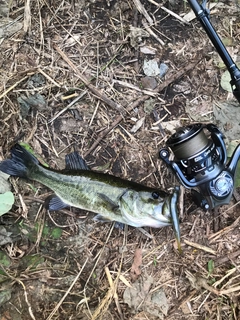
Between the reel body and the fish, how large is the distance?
0.58ft

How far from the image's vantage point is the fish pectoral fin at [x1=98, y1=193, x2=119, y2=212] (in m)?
3.34

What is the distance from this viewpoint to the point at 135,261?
142 inches

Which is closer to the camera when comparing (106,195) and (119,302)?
(106,195)

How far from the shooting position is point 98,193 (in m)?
3.36

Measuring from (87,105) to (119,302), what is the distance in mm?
1694

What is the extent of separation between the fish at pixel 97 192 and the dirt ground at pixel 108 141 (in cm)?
17

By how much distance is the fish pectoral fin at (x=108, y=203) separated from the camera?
3337 mm

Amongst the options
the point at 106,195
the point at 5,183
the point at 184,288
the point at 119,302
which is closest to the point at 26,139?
the point at 5,183

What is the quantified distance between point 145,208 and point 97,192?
1.31 feet

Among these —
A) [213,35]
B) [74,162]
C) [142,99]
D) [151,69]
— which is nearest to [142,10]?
[151,69]

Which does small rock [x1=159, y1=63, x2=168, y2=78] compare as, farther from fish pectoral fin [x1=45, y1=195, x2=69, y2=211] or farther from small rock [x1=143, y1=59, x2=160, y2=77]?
fish pectoral fin [x1=45, y1=195, x2=69, y2=211]

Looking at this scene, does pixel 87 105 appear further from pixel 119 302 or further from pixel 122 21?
pixel 119 302

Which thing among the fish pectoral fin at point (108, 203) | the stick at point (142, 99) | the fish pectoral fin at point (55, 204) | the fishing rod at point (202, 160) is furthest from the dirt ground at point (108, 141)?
the fishing rod at point (202, 160)

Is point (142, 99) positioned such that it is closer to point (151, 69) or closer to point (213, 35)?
point (151, 69)
